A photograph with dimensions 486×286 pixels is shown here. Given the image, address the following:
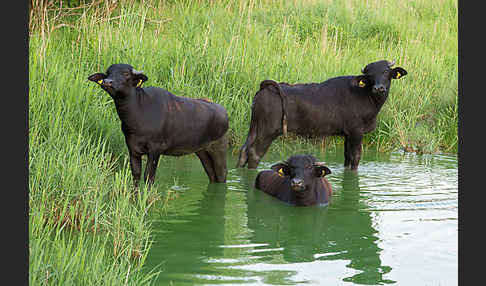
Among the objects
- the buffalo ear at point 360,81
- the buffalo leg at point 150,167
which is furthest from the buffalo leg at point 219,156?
the buffalo ear at point 360,81

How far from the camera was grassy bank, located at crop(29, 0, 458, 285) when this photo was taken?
5.52 m

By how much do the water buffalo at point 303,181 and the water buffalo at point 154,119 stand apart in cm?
108

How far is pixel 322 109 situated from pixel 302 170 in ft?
8.69

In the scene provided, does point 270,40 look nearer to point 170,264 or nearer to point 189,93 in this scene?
point 189,93

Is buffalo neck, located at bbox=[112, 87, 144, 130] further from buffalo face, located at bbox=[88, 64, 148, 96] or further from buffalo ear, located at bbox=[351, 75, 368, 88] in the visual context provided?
buffalo ear, located at bbox=[351, 75, 368, 88]

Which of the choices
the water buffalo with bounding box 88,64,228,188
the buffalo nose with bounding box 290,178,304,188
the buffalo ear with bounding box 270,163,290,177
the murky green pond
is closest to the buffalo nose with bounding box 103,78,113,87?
the water buffalo with bounding box 88,64,228,188

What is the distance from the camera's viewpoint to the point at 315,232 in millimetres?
6387

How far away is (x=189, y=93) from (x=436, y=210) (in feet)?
14.2

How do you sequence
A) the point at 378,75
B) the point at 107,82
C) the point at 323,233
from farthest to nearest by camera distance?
the point at 378,75, the point at 107,82, the point at 323,233

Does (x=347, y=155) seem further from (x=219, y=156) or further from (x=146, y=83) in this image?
(x=146, y=83)

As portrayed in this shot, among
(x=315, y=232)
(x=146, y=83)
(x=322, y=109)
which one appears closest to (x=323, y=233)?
(x=315, y=232)

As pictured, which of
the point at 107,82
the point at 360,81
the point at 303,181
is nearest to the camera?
the point at 107,82

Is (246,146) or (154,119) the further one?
(246,146)

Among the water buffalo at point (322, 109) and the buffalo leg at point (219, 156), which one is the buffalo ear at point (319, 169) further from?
the water buffalo at point (322, 109)
